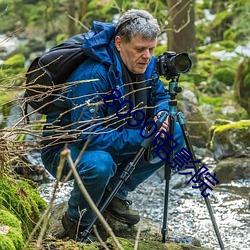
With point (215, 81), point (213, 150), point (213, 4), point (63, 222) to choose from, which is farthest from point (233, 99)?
point (63, 222)

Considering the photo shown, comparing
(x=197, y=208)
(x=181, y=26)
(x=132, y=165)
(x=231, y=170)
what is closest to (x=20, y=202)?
(x=132, y=165)

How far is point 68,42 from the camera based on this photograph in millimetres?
3643

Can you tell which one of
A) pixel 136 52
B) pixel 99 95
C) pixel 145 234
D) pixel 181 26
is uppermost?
pixel 136 52

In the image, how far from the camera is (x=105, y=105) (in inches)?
134

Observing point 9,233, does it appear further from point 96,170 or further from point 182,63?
point 182,63

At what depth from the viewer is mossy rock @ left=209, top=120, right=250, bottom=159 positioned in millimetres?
6875

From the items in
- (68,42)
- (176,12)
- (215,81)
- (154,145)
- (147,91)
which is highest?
(68,42)

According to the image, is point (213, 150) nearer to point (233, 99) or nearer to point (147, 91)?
point (233, 99)

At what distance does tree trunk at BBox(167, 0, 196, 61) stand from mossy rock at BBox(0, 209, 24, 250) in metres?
7.34

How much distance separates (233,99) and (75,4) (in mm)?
6152

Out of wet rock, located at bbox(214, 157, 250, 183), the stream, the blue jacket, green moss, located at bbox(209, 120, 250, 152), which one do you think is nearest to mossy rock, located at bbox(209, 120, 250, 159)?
green moss, located at bbox(209, 120, 250, 152)

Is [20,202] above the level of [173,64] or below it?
below

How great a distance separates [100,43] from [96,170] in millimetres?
740

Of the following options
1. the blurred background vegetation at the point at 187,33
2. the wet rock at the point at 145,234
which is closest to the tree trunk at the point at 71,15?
the blurred background vegetation at the point at 187,33
